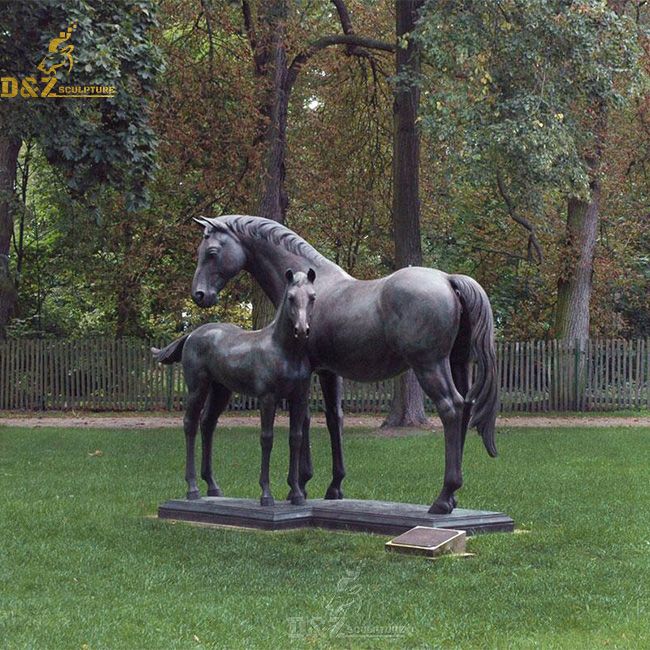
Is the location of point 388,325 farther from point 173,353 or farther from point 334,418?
point 173,353

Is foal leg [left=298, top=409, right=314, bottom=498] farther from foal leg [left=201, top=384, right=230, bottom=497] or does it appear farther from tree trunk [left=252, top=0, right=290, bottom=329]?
tree trunk [left=252, top=0, right=290, bottom=329]

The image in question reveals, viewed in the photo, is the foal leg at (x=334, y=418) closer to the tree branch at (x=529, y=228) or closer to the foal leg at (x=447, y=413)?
the foal leg at (x=447, y=413)

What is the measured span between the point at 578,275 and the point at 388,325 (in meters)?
19.4

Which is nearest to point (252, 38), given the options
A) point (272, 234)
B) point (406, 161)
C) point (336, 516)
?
point (406, 161)

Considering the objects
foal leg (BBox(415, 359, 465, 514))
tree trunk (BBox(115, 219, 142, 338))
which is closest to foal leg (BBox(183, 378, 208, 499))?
foal leg (BBox(415, 359, 465, 514))

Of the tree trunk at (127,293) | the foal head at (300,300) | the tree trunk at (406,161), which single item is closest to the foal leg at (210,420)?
the foal head at (300,300)

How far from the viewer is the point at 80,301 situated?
3309cm

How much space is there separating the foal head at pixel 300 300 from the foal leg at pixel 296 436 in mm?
941

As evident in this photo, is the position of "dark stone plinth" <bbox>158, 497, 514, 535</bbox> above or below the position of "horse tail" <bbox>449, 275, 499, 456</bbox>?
below

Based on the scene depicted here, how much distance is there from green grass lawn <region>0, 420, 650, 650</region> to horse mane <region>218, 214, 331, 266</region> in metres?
2.59

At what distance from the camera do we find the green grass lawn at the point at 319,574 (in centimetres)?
677

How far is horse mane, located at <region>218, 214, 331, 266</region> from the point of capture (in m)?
10.7

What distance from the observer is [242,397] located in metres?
26.7

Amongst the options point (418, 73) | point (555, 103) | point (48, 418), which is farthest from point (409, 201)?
point (48, 418)
